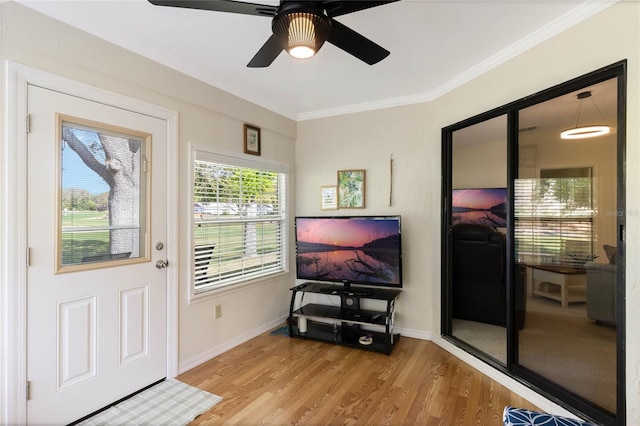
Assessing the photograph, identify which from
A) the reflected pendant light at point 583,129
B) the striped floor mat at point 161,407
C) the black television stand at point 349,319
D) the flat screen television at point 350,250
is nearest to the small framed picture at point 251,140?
the flat screen television at point 350,250

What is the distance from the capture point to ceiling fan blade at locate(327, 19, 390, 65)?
1565mm

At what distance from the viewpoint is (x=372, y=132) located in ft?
11.8

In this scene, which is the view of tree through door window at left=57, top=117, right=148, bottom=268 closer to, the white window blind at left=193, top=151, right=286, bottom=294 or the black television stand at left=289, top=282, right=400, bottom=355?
the white window blind at left=193, top=151, right=286, bottom=294

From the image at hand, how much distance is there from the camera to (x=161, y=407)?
86.1 inches

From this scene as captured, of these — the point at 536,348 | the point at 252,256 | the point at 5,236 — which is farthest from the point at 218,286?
the point at 536,348

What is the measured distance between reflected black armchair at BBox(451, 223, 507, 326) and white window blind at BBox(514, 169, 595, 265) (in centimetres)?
80

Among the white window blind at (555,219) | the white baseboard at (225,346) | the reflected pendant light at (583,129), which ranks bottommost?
the white baseboard at (225,346)

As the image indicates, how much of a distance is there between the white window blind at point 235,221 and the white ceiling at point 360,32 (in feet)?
2.65

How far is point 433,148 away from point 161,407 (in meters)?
3.19

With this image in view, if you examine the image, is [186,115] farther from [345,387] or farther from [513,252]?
[513,252]

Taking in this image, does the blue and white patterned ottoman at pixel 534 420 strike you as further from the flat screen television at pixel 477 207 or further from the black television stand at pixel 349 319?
the flat screen television at pixel 477 207

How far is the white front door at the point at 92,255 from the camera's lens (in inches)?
74.0

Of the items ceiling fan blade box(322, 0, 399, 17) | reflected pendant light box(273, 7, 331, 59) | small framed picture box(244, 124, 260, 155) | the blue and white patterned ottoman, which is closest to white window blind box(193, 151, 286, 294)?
small framed picture box(244, 124, 260, 155)

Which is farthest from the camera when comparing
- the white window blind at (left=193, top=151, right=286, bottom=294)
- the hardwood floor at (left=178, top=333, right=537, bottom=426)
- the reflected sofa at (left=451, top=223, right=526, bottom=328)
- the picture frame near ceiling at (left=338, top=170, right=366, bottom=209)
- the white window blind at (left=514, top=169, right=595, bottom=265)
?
the picture frame near ceiling at (left=338, top=170, right=366, bottom=209)
